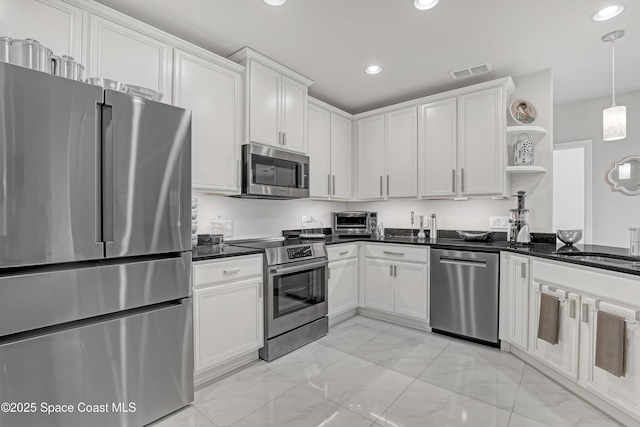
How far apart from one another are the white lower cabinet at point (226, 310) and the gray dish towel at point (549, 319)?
82.4 inches

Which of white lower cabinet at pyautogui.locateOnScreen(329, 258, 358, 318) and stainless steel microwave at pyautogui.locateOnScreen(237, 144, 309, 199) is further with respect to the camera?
white lower cabinet at pyautogui.locateOnScreen(329, 258, 358, 318)

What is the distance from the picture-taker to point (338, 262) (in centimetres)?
337

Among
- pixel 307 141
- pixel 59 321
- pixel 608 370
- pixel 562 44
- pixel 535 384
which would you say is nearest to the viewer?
pixel 59 321

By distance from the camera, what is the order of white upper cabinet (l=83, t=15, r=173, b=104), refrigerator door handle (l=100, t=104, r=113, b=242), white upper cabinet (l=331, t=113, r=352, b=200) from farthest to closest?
white upper cabinet (l=331, t=113, r=352, b=200) → white upper cabinet (l=83, t=15, r=173, b=104) → refrigerator door handle (l=100, t=104, r=113, b=242)

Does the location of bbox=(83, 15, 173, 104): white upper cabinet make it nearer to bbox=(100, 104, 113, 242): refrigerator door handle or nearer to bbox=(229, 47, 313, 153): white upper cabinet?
bbox=(100, 104, 113, 242): refrigerator door handle

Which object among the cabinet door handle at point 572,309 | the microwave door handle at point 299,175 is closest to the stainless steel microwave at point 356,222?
the microwave door handle at point 299,175

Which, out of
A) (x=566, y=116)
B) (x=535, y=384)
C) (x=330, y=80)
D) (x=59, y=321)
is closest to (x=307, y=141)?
(x=330, y=80)

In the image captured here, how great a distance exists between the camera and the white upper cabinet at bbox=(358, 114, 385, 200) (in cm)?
390

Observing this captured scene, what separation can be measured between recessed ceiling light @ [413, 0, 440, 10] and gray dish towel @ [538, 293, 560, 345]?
218 centimetres

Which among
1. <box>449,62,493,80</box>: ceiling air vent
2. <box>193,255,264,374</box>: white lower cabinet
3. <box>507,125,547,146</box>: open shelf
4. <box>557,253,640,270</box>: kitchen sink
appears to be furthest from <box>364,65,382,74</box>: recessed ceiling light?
<box>557,253,640,270</box>: kitchen sink

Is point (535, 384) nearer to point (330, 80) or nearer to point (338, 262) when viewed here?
point (338, 262)

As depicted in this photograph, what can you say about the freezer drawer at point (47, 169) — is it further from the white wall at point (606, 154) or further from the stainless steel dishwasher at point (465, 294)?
the white wall at point (606, 154)

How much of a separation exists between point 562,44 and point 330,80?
206 cm

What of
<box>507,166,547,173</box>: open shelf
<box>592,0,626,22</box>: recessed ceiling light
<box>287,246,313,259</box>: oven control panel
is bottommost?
<box>287,246,313,259</box>: oven control panel
